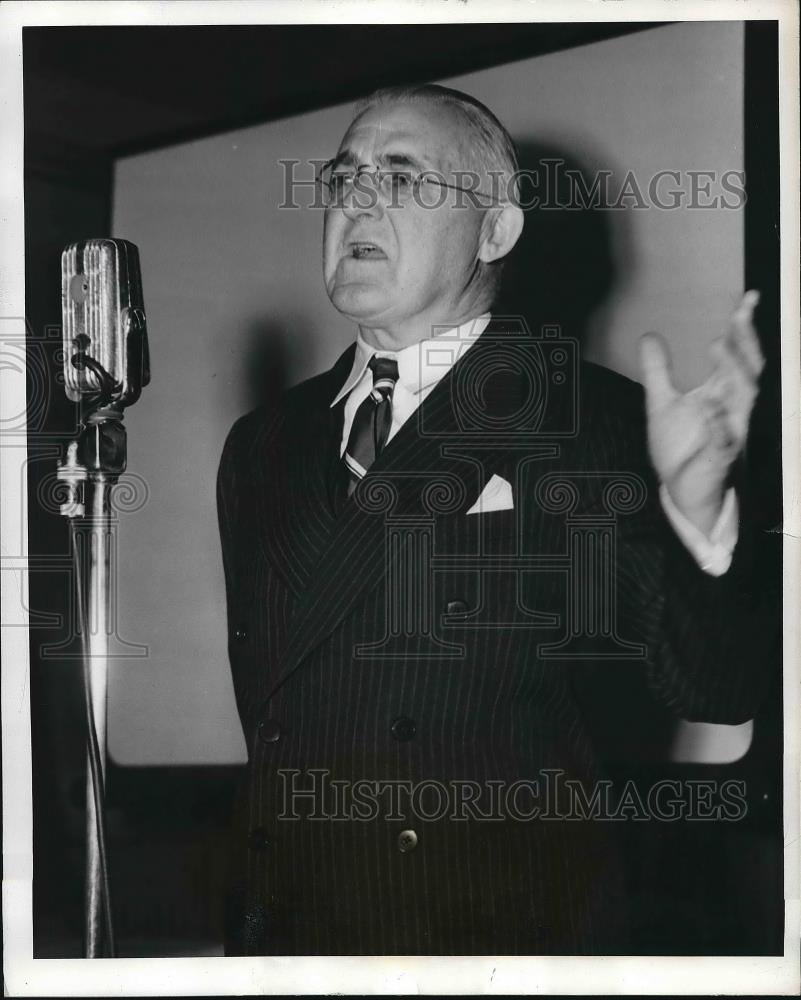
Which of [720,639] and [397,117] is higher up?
[397,117]

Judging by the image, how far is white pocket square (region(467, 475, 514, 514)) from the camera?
4.27ft

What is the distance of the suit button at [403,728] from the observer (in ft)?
4.23

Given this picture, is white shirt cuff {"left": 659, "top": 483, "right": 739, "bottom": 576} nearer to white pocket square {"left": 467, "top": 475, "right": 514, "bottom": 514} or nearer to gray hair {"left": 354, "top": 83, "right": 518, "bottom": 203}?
white pocket square {"left": 467, "top": 475, "right": 514, "bottom": 514}

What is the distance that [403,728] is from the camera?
129 cm

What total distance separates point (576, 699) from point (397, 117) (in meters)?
0.76

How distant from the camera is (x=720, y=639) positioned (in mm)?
1307

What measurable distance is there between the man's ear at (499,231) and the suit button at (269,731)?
2.08 ft

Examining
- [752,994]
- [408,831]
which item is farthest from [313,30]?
[752,994]

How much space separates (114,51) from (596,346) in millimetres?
721

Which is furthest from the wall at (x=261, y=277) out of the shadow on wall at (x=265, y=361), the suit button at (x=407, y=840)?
the suit button at (x=407, y=840)

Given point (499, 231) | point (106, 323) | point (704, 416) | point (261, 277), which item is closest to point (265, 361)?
point (261, 277)

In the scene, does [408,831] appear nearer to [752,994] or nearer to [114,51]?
[752,994]

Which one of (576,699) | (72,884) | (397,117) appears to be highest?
(397,117)

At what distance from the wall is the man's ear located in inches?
1.3
